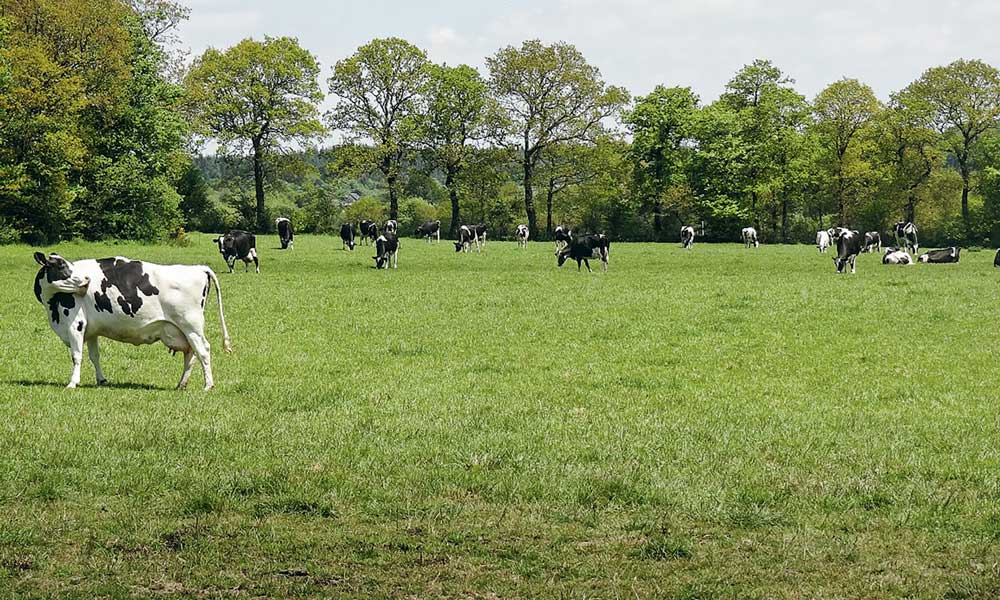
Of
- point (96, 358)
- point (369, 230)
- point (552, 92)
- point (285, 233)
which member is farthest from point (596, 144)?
point (96, 358)

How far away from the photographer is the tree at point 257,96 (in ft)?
250

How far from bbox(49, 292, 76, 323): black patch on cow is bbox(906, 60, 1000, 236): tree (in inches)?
2960

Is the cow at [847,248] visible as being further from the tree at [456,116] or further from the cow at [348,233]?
the tree at [456,116]

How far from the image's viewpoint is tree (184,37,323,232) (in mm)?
76188

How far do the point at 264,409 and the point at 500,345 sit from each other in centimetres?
726

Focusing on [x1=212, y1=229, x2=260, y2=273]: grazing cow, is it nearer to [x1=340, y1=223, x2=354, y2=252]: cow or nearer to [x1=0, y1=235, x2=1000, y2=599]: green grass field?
[x1=340, y1=223, x2=354, y2=252]: cow

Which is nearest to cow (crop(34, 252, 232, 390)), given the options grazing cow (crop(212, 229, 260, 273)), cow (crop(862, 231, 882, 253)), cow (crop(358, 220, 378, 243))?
grazing cow (crop(212, 229, 260, 273))

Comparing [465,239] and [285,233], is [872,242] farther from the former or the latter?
[285,233]

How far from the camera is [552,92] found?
8150cm

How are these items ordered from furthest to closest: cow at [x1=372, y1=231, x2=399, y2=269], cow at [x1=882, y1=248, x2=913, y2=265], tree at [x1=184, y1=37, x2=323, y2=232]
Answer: tree at [x1=184, y1=37, x2=323, y2=232], cow at [x1=882, y1=248, x2=913, y2=265], cow at [x1=372, y1=231, x2=399, y2=269]

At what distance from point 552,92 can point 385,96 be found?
14.2m

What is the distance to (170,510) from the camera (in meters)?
8.24

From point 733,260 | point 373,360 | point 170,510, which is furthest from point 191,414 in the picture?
point 733,260

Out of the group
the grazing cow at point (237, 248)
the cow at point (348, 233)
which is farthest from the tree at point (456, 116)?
the grazing cow at point (237, 248)
